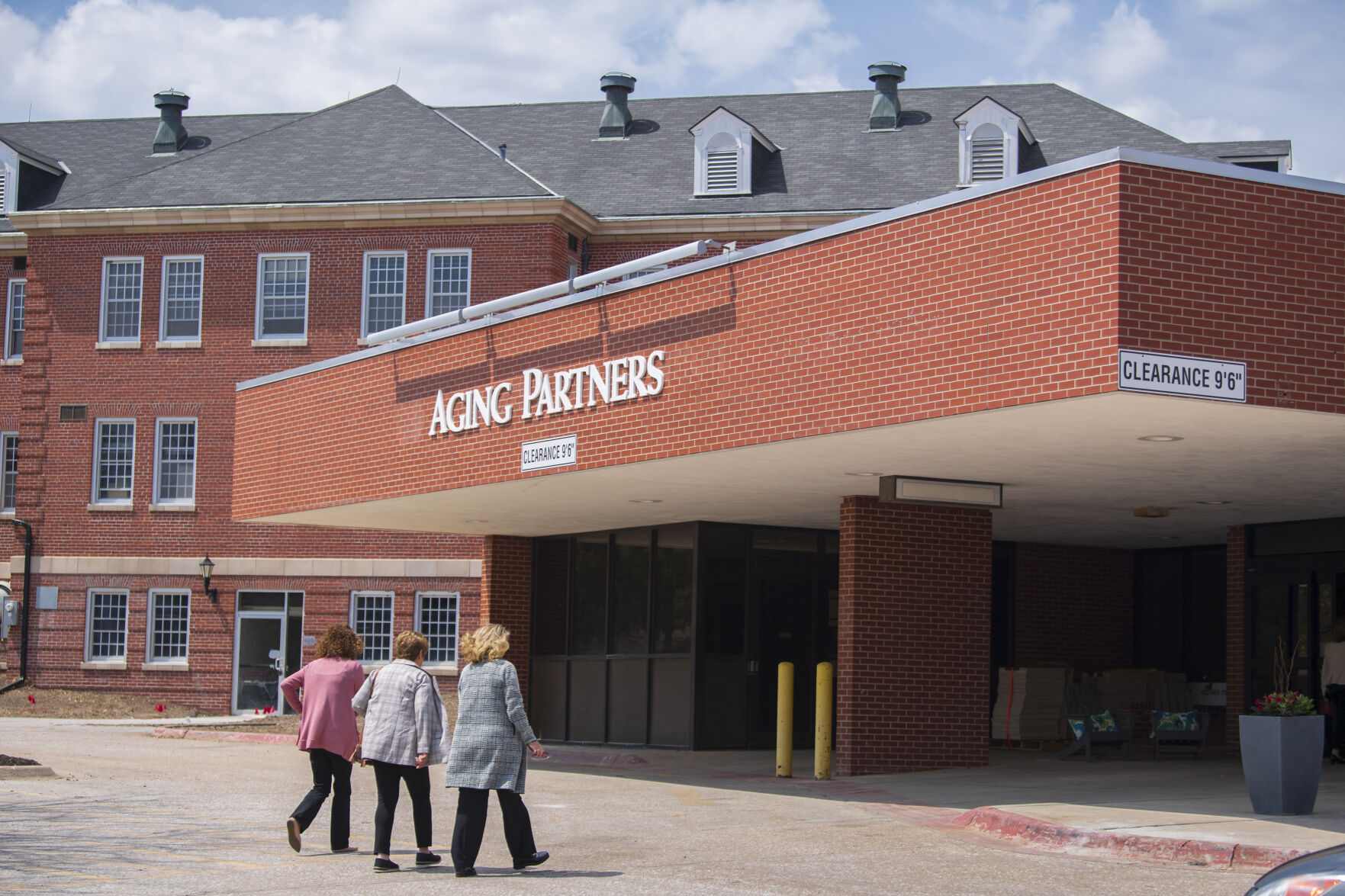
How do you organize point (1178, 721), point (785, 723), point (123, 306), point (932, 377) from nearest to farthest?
point (932, 377) < point (785, 723) < point (1178, 721) < point (123, 306)

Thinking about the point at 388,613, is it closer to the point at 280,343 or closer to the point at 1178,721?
the point at 280,343

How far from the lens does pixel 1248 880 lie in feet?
30.3

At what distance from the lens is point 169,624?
105 feet

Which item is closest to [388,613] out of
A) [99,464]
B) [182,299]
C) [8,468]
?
[99,464]

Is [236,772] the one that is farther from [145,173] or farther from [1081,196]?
[145,173]

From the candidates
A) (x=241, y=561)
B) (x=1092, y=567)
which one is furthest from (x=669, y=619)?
(x=241, y=561)

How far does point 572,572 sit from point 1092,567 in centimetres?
769

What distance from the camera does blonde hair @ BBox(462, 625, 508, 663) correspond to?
9281 mm

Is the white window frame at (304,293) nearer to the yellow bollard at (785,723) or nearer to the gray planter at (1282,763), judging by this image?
the yellow bollard at (785,723)

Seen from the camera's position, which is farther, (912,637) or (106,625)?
(106,625)

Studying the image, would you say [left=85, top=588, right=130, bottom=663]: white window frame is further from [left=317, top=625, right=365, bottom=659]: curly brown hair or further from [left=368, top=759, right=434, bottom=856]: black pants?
[left=368, top=759, right=434, bottom=856]: black pants

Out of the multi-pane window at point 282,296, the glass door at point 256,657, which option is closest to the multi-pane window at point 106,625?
the glass door at point 256,657

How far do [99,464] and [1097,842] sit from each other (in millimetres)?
26683

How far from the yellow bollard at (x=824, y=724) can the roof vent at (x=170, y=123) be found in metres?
26.7
